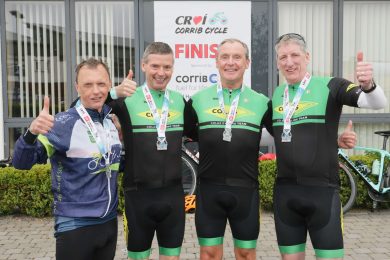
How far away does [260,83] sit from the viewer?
8352 millimetres

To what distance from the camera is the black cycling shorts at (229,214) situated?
3.44 metres

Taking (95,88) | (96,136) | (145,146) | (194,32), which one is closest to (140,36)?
(194,32)

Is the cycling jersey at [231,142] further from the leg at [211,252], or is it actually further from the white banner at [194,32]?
the white banner at [194,32]

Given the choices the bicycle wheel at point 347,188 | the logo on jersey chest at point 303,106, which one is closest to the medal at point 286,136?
the logo on jersey chest at point 303,106

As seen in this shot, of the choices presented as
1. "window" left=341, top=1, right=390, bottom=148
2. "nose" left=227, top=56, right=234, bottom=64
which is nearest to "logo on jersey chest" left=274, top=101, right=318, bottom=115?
Answer: "nose" left=227, top=56, right=234, bottom=64

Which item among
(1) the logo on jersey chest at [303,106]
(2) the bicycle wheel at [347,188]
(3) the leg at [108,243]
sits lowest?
(2) the bicycle wheel at [347,188]

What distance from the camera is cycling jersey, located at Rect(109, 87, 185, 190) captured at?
3420 mm

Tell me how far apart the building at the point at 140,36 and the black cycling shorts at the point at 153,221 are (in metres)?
4.86

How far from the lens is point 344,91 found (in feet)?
10.6

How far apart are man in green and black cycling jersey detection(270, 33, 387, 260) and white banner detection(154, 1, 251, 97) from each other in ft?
15.5

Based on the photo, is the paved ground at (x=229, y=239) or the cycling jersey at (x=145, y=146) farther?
the paved ground at (x=229, y=239)

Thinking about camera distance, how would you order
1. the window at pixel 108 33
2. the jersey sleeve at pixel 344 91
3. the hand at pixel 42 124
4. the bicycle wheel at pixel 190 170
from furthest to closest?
the window at pixel 108 33 < the bicycle wheel at pixel 190 170 < the jersey sleeve at pixel 344 91 < the hand at pixel 42 124

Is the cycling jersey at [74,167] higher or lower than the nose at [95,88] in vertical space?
lower

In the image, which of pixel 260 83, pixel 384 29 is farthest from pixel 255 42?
pixel 384 29
